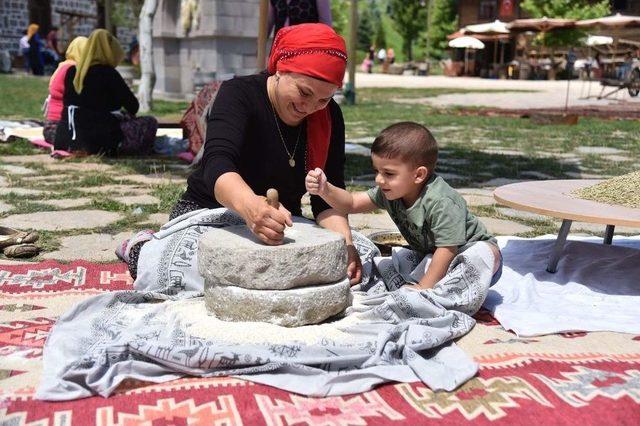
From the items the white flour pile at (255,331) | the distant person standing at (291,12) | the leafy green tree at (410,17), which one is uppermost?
the leafy green tree at (410,17)

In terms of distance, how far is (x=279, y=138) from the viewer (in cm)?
302

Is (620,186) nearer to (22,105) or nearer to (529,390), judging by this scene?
(529,390)

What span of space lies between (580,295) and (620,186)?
63 cm

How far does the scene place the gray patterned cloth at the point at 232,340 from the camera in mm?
2240

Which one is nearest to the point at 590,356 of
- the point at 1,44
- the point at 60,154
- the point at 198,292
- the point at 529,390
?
the point at 529,390

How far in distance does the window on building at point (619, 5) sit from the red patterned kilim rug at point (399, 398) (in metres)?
39.3

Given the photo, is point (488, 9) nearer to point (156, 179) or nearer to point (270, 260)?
point (156, 179)

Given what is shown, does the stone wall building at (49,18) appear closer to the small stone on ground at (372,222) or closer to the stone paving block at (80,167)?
the stone paving block at (80,167)

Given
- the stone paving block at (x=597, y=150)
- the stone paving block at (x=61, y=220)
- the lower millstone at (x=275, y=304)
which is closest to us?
the lower millstone at (x=275, y=304)

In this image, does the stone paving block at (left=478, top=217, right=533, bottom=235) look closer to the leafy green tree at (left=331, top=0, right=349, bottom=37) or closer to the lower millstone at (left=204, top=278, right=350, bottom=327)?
the lower millstone at (left=204, top=278, right=350, bottom=327)

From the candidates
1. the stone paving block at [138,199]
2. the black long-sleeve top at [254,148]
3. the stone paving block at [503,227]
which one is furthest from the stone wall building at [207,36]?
the black long-sleeve top at [254,148]

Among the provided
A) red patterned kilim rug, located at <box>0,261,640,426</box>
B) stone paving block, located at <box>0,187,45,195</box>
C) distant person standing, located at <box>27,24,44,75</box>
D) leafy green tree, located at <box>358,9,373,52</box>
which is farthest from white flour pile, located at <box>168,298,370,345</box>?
leafy green tree, located at <box>358,9,373,52</box>

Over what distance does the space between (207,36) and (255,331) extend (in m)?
12.6

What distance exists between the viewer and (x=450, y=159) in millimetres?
7984
